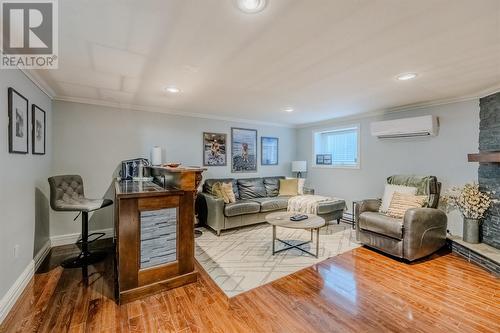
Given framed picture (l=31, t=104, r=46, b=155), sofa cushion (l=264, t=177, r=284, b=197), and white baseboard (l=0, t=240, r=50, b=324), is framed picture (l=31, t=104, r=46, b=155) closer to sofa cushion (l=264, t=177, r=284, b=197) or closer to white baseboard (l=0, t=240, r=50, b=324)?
white baseboard (l=0, t=240, r=50, b=324)

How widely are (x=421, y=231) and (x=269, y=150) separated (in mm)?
3599

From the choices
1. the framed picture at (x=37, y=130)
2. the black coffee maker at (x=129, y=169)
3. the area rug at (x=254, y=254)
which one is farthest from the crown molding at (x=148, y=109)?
the area rug at (x=254, y=254)

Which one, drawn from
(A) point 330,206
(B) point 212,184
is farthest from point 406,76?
(B) point 212,184

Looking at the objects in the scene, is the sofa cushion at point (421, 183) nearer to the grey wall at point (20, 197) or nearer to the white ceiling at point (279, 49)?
the white ceiling at point (279, 49)

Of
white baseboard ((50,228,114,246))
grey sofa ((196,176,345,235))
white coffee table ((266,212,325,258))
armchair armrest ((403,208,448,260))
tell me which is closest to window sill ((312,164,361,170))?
grey sofa ((196,176,345,235))

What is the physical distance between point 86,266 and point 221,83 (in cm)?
280

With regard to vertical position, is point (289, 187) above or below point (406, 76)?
below

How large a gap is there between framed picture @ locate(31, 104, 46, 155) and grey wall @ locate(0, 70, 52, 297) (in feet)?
0.26

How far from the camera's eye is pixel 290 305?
6.82 ft

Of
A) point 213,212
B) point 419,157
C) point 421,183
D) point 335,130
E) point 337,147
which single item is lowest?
point 213,212

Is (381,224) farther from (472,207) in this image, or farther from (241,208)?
(241,208)

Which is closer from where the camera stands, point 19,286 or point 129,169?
point 19,286

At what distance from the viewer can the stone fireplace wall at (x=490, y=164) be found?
301 cm

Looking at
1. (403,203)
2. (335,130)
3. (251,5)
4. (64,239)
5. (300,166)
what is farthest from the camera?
(300,166)
